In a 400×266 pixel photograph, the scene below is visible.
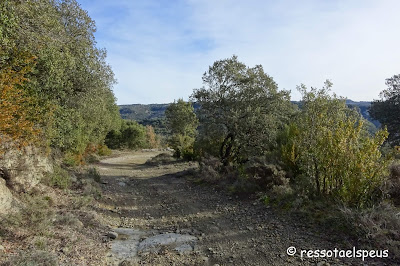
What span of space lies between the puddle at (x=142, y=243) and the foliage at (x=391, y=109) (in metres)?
23.4

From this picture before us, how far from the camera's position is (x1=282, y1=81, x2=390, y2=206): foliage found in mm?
6488

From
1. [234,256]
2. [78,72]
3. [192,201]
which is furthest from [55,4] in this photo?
[234,256]

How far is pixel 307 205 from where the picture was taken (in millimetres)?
7266

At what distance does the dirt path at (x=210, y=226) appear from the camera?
208 inches

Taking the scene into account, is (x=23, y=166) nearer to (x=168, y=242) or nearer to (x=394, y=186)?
(x=168, y=242)

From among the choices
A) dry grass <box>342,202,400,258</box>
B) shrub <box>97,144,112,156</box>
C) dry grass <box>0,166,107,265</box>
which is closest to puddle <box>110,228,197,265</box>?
dry grass <box>0,166,107,265</box>

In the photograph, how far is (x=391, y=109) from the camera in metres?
22.5

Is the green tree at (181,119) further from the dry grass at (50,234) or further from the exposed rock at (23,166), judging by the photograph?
the dry grass at (50,234)

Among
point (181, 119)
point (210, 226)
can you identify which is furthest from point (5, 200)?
point (181, 119)

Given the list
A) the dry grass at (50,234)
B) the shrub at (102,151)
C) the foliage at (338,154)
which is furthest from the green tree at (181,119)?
the dry grass at (50,234)

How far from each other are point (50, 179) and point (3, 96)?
4.44 meters

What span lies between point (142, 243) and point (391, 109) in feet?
83.3

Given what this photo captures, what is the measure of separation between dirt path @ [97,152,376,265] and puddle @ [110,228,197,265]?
0.06 metres

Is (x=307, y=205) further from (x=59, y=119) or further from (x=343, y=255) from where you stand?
(x=59, y=119)
